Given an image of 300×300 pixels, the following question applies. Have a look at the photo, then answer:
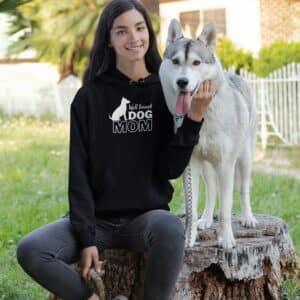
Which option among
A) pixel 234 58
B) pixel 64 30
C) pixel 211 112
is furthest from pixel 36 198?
pixel 64 30

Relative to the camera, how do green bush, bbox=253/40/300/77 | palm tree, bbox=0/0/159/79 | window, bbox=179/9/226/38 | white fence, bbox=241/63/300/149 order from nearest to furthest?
white fence, bbox=241/63/300/149
green bush, bbox=253/40/300/77
window, bbox=179/9/226/38
palm tree, bbox=0/0/159/79

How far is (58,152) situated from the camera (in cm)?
1030

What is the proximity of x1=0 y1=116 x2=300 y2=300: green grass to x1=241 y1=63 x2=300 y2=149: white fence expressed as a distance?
129 inches

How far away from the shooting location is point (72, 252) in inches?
122

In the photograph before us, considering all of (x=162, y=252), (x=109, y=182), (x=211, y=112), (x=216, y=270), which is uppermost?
(x=211, y=112)

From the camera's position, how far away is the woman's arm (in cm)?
307

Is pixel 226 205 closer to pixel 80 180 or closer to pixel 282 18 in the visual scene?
pixel 80 180

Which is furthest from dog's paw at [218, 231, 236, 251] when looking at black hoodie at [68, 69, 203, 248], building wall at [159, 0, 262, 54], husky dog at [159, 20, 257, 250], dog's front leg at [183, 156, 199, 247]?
building wall at [159, 0, 262, 54]

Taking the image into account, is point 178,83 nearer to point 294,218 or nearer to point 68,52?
point 294,218

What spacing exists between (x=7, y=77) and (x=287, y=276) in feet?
56.0

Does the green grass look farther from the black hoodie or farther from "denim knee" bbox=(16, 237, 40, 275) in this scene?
"denim knee" bbox=(16, 237, 40, 275)

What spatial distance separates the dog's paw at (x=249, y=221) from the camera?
3711 millimetres

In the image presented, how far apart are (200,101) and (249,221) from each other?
991 millimetres

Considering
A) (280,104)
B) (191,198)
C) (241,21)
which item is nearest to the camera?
(191,198)
